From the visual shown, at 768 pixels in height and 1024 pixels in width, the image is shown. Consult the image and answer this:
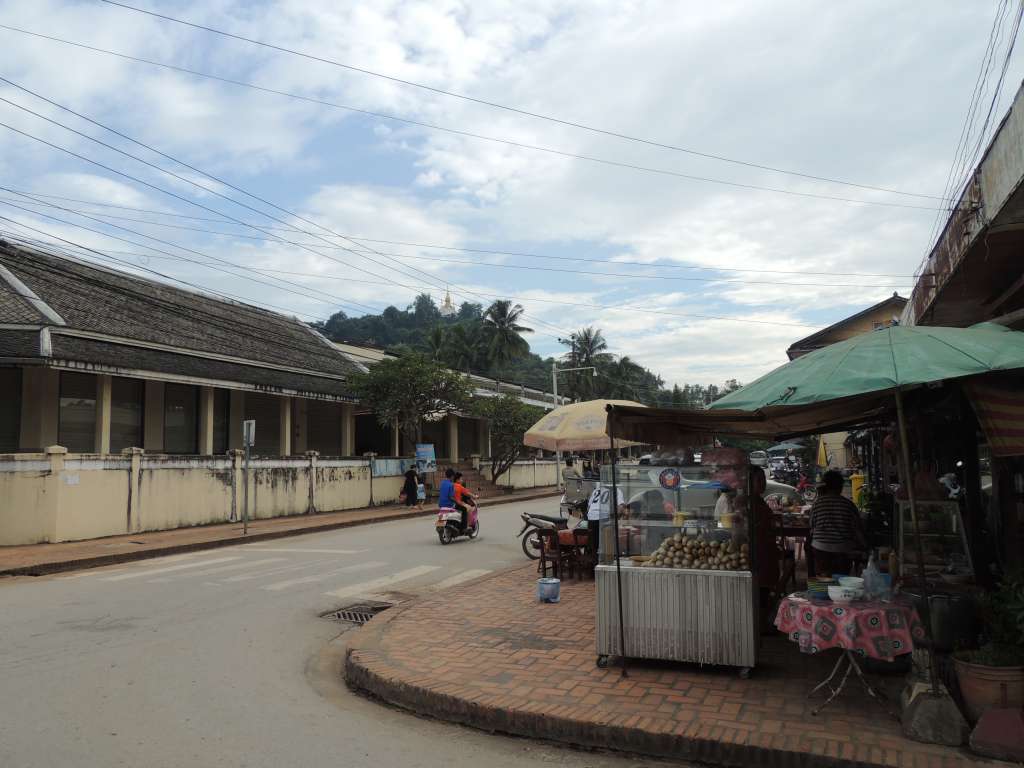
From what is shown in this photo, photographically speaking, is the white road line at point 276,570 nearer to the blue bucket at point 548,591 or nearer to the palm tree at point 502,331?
the blue bucket at point 548,591

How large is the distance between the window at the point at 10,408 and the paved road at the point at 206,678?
28.5 feet

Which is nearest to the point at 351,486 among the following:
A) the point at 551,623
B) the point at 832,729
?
the point at 551,623

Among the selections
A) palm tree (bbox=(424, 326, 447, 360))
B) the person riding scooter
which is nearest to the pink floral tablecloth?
the person riding scooter

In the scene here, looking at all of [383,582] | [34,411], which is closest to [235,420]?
[34,411]

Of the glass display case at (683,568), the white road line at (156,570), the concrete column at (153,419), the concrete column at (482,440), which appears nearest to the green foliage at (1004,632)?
the glass display case at (683,568)

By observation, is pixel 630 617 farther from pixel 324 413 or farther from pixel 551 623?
pixel 324 413

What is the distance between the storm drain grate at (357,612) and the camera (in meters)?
9.22

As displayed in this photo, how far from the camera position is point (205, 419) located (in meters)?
23.8

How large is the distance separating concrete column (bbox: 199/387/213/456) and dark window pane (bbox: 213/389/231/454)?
129cm

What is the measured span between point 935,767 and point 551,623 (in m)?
4.32

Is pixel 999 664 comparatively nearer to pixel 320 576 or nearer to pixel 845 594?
pixel 845 594

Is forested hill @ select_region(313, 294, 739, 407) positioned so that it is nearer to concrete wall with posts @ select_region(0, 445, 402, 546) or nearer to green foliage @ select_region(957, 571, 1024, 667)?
concrete wall with posts @ select_region(0, 445, 402, 546)

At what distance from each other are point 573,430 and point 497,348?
5321cm

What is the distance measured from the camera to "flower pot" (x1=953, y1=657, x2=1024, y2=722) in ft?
15.2
